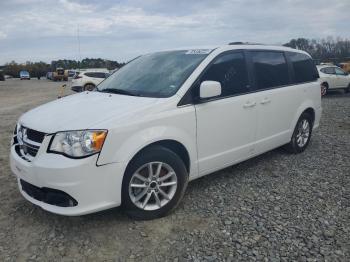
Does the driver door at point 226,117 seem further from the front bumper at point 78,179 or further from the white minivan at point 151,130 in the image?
the front bumper at point 78,179

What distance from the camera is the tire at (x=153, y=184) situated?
3321 mm

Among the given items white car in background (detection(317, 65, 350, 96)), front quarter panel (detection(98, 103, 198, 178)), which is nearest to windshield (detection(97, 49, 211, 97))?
front quarter panel (detection(98, 103, 198, 178))

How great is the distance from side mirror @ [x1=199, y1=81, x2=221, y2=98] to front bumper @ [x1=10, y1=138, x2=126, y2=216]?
116 cm

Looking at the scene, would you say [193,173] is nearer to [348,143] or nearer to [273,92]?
[273,92]

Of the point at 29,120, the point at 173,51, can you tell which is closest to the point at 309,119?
the point at 173,51

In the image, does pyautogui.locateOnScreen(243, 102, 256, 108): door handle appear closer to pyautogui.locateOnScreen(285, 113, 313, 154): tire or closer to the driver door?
the driver door

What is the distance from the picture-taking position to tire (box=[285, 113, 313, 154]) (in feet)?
18.6

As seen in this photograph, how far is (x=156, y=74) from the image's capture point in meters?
4.15

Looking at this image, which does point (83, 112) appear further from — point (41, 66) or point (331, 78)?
point (41, 66)

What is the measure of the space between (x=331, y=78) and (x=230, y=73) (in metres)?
14.5

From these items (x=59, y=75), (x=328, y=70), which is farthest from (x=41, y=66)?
(x=328, y=70)

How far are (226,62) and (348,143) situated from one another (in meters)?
3.60

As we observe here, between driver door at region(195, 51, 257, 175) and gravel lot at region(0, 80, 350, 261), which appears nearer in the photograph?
gravel lot at region(0, 80, 350, 261)

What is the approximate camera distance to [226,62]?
4.29 m
